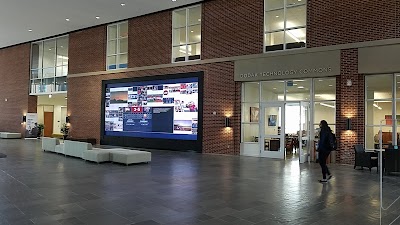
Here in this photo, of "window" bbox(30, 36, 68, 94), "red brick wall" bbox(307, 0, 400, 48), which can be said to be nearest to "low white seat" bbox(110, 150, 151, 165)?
"red brick wall" bbox(307, 0, 400, 48)

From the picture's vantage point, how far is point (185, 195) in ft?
22.3

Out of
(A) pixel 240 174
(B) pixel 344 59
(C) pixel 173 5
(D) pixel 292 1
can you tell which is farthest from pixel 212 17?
(A) pixel 240 174

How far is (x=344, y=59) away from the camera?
12.6 metres

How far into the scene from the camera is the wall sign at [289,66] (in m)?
12.9

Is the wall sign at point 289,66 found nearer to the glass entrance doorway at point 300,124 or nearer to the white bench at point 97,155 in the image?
the glass entrance doorway at point 300,124

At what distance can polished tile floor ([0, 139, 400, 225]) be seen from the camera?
520cm

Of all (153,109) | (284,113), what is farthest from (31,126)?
(284,113)

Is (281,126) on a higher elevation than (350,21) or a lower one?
lower

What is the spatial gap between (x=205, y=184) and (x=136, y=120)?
461 inches

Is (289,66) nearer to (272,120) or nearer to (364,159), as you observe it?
(272,120)

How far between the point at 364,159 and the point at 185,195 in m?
7.21

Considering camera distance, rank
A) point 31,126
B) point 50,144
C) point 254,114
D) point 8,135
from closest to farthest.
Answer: point 50,144
point 254,114
point 8,135
point 31,126

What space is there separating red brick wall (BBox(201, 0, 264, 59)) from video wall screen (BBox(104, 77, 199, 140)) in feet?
6.54

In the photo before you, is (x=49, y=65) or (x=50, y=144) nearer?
(x=50, y=144)
